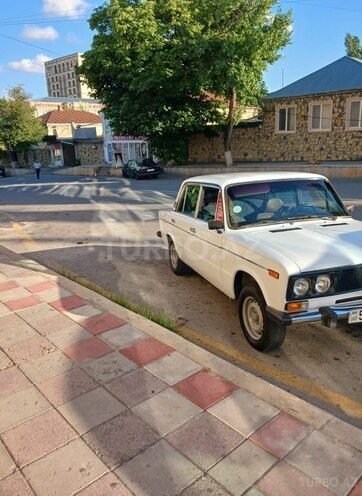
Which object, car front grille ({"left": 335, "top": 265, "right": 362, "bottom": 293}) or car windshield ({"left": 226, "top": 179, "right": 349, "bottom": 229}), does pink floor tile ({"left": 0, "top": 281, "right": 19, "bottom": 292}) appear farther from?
car front grille ({"left": 335, "top": 265, "right": 362, "bottom": 293})

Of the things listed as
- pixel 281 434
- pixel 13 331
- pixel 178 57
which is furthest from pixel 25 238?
pixel 178 57

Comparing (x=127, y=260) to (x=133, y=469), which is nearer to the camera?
(x=133, y=469)

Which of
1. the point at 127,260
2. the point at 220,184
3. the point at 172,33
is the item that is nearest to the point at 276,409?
the point at 220,184

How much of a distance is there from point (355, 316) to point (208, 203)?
2.25 m

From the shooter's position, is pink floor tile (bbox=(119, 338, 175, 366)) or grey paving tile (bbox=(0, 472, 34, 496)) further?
pink floor tile (bbox=(119, 338, 175, 366))

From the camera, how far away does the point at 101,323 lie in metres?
4.12

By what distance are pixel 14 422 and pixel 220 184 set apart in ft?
10.3

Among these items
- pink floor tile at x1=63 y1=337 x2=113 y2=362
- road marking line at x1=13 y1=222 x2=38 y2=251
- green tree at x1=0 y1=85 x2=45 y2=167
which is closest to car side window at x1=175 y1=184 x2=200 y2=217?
pink floor tile at x1=63 y1=337 x2=113 y2=362

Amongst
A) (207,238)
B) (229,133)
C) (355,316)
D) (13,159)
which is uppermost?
(229,133)

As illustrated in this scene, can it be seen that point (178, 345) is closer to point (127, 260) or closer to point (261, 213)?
point (261, 213)

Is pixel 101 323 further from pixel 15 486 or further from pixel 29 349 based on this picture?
pixel 15 486

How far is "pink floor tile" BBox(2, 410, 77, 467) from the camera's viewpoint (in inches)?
93.4

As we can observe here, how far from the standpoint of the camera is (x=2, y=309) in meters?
4.65

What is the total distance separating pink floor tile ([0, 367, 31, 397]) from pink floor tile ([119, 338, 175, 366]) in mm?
831
